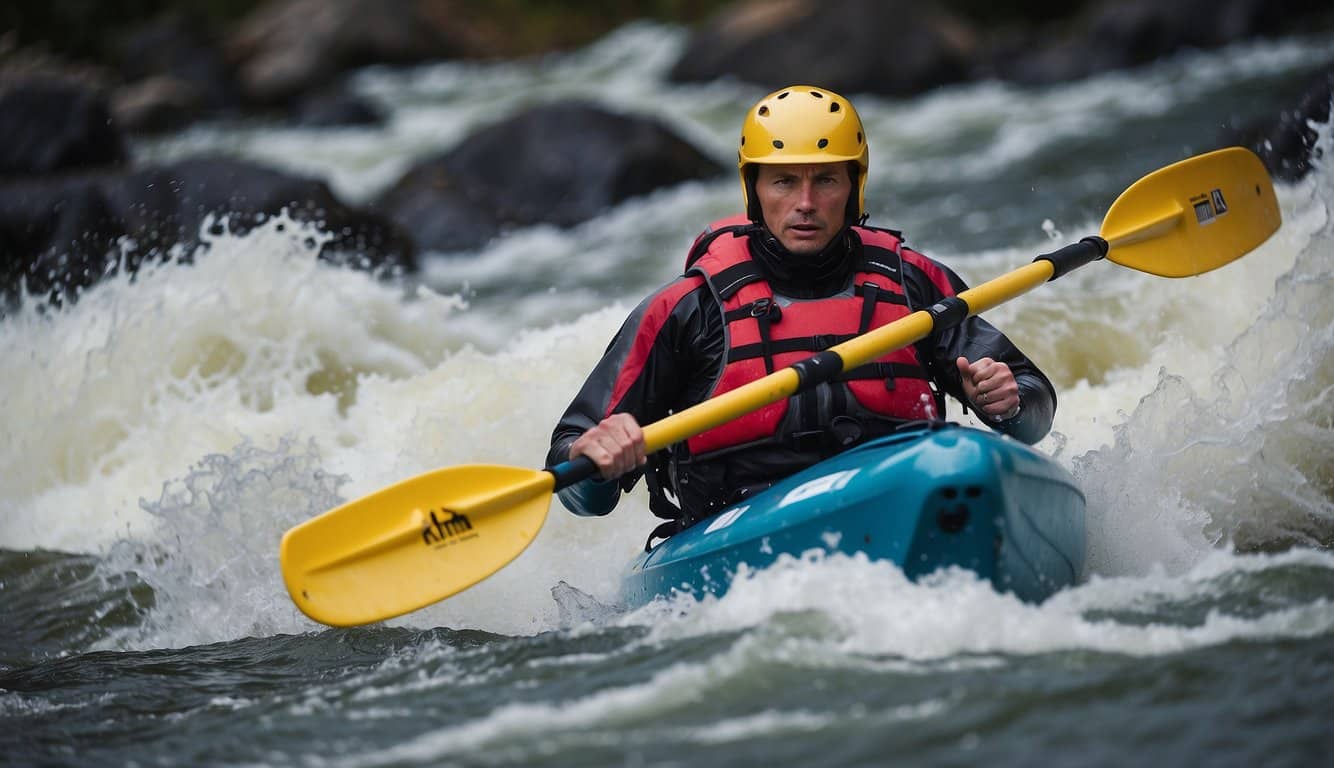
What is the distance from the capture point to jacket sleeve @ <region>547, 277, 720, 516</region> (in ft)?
13.0

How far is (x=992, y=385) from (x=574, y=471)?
3.54 feet

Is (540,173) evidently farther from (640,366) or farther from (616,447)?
(616,447)

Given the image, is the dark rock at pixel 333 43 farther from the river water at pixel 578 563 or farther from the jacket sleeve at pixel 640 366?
the jacket sleeve at pixel 640 366

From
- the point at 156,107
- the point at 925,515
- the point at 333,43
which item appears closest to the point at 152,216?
the point at 925,515

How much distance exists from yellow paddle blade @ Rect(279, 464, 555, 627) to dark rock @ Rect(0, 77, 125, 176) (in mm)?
9242

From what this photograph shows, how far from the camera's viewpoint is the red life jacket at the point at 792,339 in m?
3.89

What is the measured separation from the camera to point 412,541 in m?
3.84

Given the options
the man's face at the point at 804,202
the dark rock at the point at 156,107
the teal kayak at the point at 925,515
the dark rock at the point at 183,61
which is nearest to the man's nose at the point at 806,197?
the man's face at the point at 804,202

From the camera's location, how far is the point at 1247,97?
Answer: 12492 mm

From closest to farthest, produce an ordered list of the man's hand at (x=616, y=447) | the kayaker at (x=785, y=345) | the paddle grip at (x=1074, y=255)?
the man's hand at (x=616, y=447)
the kayaker at (x=785, y=345)
the paddle grip at (x=1074, y=255)

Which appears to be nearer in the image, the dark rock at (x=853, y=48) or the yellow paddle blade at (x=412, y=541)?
the yellow paddle blade at (x=412, y=541)

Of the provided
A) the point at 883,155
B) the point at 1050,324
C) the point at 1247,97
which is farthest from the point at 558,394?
the point at 1247,97

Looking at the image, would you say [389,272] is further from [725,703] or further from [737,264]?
[725,703]

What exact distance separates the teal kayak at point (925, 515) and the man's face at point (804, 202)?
62 cm
